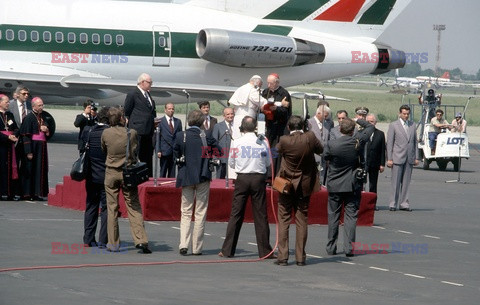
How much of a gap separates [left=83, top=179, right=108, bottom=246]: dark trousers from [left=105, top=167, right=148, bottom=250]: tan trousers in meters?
0.27

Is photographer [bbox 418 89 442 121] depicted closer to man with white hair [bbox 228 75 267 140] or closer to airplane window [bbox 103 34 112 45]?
airplane window [bbox 103 34 112 45]

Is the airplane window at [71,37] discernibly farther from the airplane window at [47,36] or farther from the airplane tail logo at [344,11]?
the airplane tail logo at [344,11]

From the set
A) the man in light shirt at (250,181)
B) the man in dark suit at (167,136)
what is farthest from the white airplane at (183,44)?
the man in light shirt at (250,181)

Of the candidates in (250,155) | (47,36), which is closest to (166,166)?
(250,155)

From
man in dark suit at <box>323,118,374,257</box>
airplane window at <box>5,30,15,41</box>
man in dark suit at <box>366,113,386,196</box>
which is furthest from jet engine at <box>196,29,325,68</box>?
man in dark suit at <box>323,118,374,257</box>

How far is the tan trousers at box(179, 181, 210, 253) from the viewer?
534 inches

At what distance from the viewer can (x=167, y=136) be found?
20.3 metres

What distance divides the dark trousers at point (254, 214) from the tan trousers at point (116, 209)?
3.56ft

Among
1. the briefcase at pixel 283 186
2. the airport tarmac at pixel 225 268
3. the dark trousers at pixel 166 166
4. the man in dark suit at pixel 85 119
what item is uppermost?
the man in dark suit at pixel 85 119

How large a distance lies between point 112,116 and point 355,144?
130 inches

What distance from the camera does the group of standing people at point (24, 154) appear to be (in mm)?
18672

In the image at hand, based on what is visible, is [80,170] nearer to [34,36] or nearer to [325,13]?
[34,36]

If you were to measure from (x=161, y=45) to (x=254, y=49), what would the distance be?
120 inches

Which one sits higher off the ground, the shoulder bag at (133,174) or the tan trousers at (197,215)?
the shoulder bag at (133,174)
